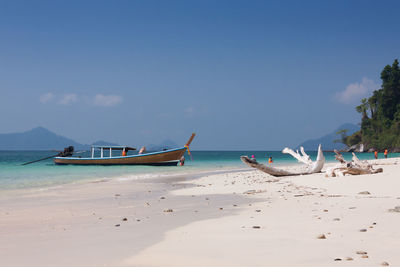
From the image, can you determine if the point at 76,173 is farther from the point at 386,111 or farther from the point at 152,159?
the point at 386,111

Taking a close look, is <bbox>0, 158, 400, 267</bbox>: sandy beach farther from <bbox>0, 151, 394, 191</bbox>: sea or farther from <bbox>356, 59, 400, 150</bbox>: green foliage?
<bbox>356, 59, 400, 150</bbox>: green foliage

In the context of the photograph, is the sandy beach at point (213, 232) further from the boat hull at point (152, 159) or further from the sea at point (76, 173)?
the boat hull at point (152, 159)

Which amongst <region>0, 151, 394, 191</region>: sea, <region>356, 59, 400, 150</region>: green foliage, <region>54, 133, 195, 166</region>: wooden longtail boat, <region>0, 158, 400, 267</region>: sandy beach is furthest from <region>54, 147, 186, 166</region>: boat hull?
<region>356, 59, 400, 150</region>: green foliage

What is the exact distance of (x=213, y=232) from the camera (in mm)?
6641

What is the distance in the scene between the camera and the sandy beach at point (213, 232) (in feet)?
16.2

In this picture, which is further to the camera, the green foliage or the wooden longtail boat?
the green foliage

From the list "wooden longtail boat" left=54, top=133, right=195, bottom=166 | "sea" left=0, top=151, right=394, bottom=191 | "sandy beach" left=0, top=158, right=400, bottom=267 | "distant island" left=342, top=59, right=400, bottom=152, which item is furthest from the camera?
"distant island" left=342, top=59, right=400, bottom=152

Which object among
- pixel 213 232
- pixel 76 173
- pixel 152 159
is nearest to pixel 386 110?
pixel 152 159

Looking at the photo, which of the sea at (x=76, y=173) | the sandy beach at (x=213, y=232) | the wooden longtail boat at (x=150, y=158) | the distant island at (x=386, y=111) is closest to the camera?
the sandy beach at (x=213, y=232)

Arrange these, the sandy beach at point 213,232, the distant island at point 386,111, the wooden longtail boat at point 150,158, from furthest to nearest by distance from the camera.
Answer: the distant island at point 386,111
the wooden longtail boat at point 150,158
the sandy beach at point 213,232

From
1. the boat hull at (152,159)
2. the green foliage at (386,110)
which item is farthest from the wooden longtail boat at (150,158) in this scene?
the green foliage at (386,110)

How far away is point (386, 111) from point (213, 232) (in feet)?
454

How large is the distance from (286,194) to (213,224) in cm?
526

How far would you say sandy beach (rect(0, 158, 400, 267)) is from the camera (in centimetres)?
494
